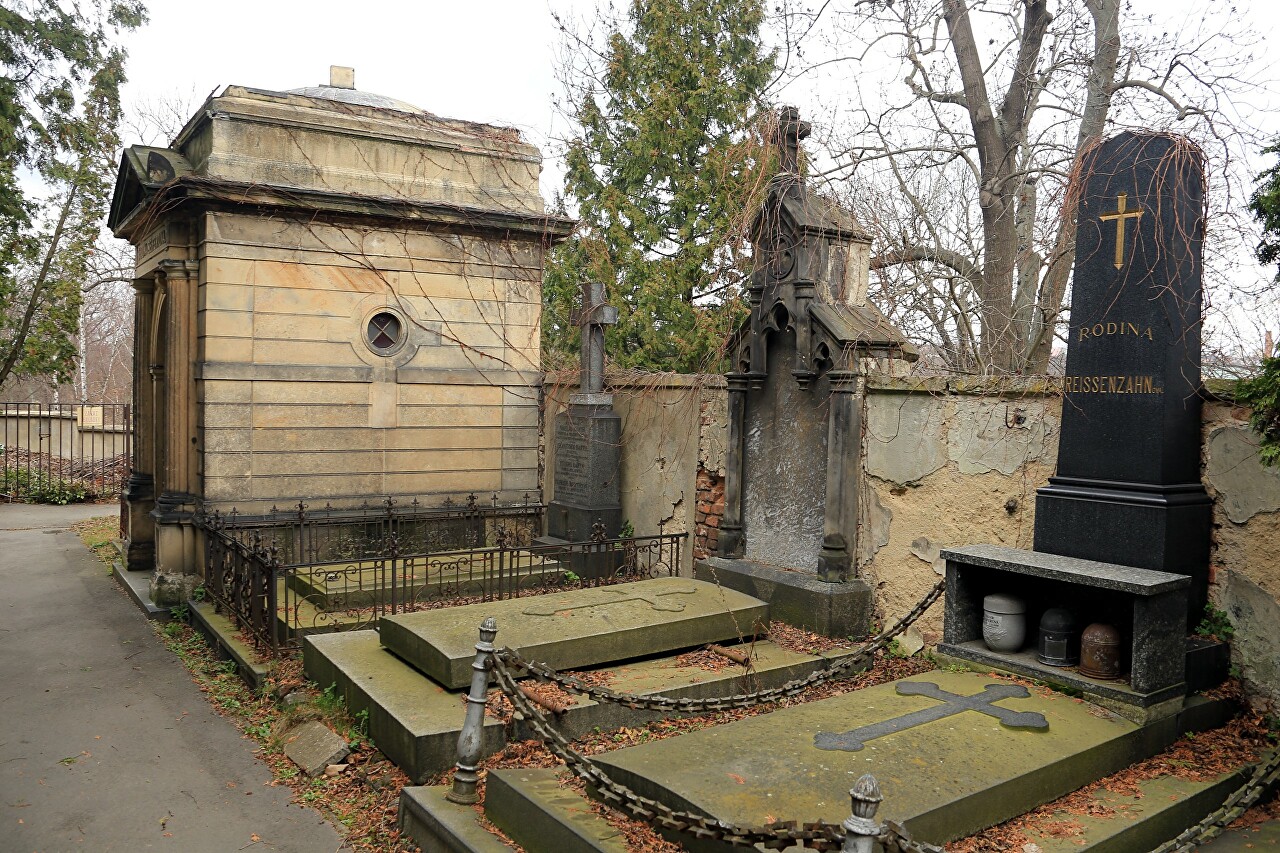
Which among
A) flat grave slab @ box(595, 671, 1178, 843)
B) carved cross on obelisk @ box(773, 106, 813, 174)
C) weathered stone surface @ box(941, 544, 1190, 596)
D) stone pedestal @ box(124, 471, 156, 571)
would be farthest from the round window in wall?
flat grave slab @ box(595, 671, 1178, 843)

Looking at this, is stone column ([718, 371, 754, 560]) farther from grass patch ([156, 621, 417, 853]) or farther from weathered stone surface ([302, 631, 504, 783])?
grass patch ([156, 621, 417, 853])

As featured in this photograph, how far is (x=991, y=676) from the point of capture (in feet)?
16.7

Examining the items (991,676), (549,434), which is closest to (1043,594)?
(991,676)

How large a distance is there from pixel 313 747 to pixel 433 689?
2.91ft

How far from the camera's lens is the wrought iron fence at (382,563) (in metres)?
7.54

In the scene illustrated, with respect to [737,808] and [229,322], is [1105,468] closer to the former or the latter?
[737,808]

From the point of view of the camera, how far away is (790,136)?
7422 mm

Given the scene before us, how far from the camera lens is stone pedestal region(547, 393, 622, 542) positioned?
10031 millimetres

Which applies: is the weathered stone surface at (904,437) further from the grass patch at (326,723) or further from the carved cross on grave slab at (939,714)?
the grass patch at (326,723)

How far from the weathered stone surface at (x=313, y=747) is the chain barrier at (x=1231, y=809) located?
4.31m

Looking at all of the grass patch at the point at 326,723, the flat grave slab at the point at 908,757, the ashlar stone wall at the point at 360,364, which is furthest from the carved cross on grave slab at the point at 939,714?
the ashlar stone wall at the point at 360,364

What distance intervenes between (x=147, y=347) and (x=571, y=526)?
636 centimetres

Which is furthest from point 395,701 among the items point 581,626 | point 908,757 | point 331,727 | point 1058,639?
point 1058,639

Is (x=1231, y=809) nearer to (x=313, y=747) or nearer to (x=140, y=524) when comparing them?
(x=313, y=747)
